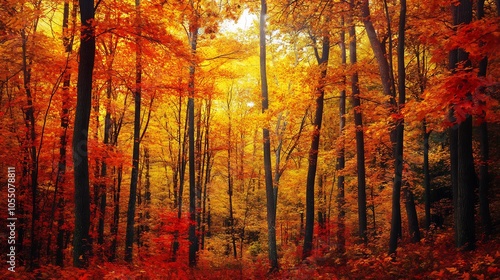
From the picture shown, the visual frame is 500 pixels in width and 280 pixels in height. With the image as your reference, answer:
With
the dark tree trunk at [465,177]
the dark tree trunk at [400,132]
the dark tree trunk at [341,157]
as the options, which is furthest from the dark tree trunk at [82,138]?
the dark tree trunk at [341,157]

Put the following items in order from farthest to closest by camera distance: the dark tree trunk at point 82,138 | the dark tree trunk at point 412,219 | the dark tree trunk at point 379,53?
the dark tree trunk at point 412,219 < the dark tree trunk at point 379,53 < the dark tree trunk at point 82,138

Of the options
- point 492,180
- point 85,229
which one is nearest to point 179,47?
point 85,229

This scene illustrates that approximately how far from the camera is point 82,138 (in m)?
8.68

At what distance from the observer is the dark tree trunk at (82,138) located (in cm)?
864

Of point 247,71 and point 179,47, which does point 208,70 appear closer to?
point 247,71

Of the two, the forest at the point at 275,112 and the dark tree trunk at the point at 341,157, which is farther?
the dark tree trunk at the point at 341,157

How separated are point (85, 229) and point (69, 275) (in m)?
1.19

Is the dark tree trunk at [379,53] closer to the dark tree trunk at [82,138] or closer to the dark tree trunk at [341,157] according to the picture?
the dark tree trunk at [341,157]

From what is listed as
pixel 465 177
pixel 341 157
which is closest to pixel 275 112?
pixel 341 157

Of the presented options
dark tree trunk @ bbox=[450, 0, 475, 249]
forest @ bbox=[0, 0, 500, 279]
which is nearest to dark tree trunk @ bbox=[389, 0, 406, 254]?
forest @ bbox=[0, 0, 500, 279]

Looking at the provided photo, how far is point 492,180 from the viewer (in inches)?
663

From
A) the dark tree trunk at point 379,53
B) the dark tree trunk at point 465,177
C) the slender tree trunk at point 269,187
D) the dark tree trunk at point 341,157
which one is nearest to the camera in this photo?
the dark tree trunk at point 465,177

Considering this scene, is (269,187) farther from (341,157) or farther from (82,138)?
(82,138)

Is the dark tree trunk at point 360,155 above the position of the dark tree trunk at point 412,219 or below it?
above
